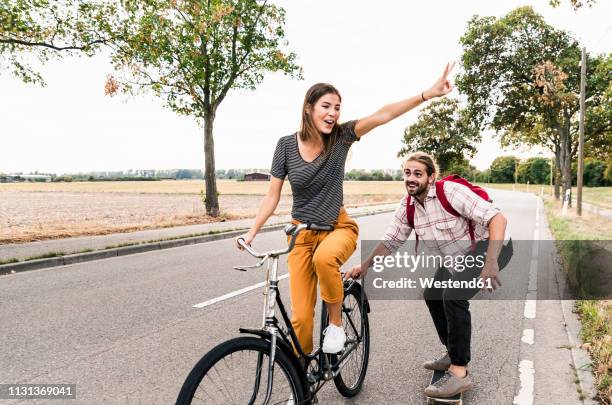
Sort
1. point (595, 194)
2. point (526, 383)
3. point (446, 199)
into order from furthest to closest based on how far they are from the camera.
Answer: point (595, 194) < point (526, 383) < point (446, 199)

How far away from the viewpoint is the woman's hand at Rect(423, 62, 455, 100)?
9.07 feet

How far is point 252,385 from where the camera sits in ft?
7.44

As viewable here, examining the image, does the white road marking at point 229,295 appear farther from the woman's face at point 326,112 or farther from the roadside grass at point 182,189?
the roadside grass at point 182,189

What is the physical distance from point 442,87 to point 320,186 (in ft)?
3.04

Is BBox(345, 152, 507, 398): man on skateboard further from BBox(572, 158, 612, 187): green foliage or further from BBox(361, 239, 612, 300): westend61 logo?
BBox(572, 158, 612, 187): green foliage

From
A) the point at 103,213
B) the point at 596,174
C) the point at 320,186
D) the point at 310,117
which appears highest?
the point at 310,117

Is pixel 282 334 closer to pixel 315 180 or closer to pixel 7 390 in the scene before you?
pixel 315 180

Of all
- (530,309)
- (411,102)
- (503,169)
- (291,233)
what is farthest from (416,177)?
(503,169)

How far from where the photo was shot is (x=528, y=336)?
4.82 m

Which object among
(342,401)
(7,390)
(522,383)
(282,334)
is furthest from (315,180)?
(7,390)

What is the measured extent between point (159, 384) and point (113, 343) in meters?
1.18

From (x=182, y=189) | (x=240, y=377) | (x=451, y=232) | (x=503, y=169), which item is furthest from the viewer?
(x=503, y=169)

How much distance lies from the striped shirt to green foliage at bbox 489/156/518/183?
150539mm

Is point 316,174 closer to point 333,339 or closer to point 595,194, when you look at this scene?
point 333,339
